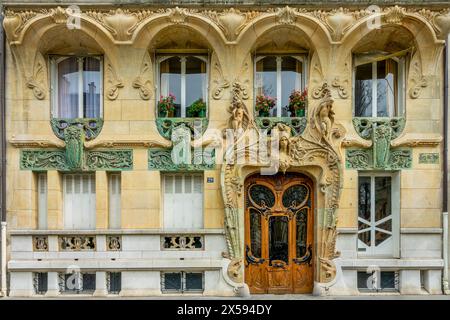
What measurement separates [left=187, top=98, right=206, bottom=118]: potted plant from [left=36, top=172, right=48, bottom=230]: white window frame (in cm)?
416

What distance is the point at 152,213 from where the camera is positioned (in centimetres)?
992

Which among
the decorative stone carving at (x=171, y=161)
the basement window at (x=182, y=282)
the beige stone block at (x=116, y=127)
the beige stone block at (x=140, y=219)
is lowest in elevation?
the basement window at (x=182, y=282)

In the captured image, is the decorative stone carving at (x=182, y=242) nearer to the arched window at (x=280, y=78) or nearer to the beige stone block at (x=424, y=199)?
the arched window at (x=280, y=78)

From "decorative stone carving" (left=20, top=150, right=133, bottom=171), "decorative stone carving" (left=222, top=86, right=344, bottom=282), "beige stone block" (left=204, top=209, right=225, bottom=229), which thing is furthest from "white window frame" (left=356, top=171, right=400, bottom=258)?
"decorative stone carving" (left=20, top=150, right=133, bottom=171)

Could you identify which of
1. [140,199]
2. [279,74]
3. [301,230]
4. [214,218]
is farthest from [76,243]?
[279,74]

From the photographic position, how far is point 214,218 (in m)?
9.94

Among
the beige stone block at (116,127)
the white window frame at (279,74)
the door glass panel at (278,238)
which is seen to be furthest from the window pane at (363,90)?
the beige stone block at (116,127)

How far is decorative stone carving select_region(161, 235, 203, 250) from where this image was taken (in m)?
9.94

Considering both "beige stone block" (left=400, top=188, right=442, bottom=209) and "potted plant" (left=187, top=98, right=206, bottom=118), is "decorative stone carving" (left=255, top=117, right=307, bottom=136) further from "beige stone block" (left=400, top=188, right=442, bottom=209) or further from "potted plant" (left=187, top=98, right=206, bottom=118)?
"beige stone block" (left=400, top=188, right=442, bottom=209)

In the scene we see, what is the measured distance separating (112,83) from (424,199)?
28.1ft

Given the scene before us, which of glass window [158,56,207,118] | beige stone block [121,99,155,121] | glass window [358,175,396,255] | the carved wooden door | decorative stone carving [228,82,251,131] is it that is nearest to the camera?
decorative stone carving [228,82,251,131]

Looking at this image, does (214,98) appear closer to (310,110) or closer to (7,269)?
(310,110)

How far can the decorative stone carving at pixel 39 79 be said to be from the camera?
9.93 metres

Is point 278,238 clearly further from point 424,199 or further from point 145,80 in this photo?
point 145,80
